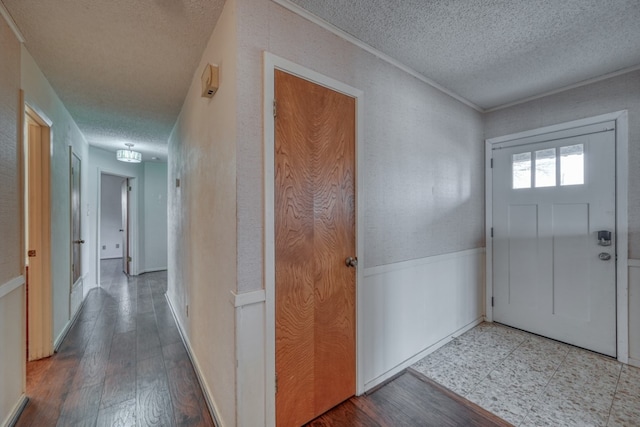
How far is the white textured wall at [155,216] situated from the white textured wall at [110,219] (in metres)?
2.94

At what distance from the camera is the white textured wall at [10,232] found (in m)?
1.58

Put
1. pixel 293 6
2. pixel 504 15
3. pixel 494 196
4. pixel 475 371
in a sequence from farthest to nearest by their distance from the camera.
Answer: pixel 494 196
pixel 475 371
pixel 504 15
pixel 293 6

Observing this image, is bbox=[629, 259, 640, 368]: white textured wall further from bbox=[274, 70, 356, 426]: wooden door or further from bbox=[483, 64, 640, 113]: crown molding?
bbox=[274, 70, 356, 426]: wooden door

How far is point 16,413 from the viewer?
169 centimetres

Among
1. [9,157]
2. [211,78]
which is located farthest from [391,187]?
[9,157]

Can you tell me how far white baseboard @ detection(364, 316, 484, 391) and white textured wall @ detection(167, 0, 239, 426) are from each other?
1037 millimetres

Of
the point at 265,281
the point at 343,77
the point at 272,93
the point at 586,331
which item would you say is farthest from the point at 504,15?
the point at 586,331

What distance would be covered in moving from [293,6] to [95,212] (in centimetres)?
494

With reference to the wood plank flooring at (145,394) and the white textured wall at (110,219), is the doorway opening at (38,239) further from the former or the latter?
the white textured wall at (110,219)

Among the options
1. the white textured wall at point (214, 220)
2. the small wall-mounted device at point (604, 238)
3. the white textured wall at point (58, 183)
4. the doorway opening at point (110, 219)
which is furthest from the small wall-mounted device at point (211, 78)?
the doorway opening at point (110, 219)

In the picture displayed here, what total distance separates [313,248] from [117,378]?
6.25 feet

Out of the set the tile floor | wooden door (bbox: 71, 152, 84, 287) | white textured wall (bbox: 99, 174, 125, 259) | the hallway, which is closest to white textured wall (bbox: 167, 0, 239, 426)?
the hallway

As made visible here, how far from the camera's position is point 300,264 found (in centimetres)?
159

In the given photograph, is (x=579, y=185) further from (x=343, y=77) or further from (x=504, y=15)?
(x=343, y=77)
